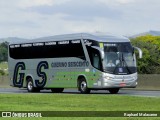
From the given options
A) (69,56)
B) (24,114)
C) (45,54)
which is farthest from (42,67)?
(24,114)

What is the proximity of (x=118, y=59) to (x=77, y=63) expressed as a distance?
2746mm

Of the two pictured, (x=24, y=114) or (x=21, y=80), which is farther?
(x=21, y=80)

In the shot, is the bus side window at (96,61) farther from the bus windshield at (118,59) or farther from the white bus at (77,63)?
the bus windshield at (118,59)

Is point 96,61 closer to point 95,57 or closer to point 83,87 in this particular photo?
point 95,57

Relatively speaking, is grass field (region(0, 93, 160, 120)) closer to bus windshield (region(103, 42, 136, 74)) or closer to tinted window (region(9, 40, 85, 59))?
bus windshield (region(103, 42, 136, 74))

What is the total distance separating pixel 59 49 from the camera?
34719 millimetres

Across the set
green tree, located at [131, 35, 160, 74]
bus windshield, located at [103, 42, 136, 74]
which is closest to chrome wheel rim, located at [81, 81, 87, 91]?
bus windshield, located at [103, 42, 136, 74]

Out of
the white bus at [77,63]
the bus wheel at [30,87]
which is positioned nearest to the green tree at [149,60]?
the bus wheel at [30,87]

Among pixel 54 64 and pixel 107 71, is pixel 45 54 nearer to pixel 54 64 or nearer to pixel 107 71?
pixel 54 64

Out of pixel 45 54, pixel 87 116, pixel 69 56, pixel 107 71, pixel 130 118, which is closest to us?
pixel 130 118

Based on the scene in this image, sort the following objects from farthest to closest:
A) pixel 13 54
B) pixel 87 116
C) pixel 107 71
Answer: pixel 13 54 < pixel 107 71 < pixel 87 116

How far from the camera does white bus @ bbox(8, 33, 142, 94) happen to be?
31.8m

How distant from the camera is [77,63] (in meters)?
33.2

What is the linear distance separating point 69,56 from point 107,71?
3.18 m
